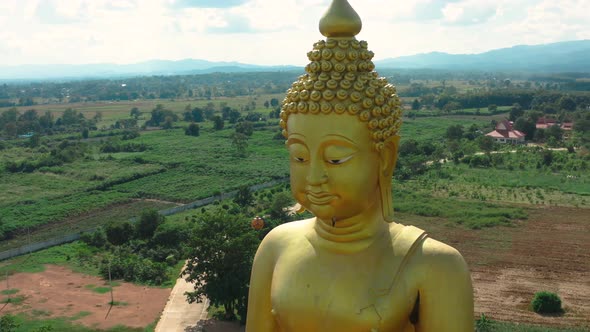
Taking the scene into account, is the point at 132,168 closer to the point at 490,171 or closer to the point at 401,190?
the point at 401,190

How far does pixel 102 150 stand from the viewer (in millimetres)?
63750

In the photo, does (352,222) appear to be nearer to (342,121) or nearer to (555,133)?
(342,121)

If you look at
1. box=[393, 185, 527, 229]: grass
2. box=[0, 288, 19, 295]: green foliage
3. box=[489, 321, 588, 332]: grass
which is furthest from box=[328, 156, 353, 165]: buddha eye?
box=[393, 185, 527, 229]: grass

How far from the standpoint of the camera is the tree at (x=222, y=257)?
1872 cm

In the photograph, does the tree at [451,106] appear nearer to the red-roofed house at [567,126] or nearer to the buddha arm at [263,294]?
the red-roofed house at [567,126]

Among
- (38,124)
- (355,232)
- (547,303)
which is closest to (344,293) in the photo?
(355,232)

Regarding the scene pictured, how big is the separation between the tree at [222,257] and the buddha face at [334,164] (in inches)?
542

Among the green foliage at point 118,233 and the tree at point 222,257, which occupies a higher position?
the tree at point 222,257

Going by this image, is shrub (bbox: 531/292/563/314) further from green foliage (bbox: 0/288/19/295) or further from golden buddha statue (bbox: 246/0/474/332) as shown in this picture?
green foliage (bbox: 0/288/19/295)

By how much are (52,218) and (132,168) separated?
15.8 meters

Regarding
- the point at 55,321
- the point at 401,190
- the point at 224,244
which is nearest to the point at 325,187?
the point at 224,244

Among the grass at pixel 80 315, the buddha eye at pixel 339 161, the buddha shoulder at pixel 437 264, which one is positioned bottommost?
the grass at pixel 80 315

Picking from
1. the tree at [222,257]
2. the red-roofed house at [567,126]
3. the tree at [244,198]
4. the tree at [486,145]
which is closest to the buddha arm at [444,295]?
the tree at [222,257]

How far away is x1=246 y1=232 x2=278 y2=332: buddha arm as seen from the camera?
5.93 metres
